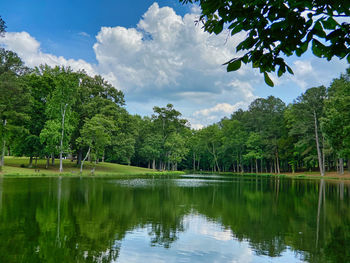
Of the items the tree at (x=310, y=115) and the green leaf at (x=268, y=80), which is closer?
the green leaf at (x=268, y=80)

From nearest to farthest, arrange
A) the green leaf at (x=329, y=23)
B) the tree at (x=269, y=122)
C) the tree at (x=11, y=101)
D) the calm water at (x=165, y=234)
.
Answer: the green leaf at (x=329, y=23), the calm water at (x=165, y=234), the tree at (x=11, y=101), the tree at (x=269, y=122)

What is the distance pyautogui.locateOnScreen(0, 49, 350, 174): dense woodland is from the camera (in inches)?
1571

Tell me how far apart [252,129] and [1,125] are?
62029 mm

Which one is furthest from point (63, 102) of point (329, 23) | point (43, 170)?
point (329, 23)

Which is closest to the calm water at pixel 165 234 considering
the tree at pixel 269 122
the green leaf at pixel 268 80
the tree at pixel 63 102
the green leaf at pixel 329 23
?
the green leaf at pixel 268 80

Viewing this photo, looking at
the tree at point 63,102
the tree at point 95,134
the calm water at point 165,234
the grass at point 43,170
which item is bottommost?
the calm water at point 165,234

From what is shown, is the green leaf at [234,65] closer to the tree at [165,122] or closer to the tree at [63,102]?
the tree at [63,102]

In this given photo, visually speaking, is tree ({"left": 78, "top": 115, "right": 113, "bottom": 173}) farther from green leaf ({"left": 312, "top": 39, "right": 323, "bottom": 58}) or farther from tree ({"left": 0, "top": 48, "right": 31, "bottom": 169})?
green leaf ({"left": 312, "top": 39, "right": 323, "bottom": 58})

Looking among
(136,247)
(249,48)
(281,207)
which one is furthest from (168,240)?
(281,207)

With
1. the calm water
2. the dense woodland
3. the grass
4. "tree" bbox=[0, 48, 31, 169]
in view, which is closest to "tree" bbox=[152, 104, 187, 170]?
the dense woodland

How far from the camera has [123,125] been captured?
5956 centimetres

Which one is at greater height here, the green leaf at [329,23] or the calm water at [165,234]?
the green leaf at [329,23]

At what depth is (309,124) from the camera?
56.7m

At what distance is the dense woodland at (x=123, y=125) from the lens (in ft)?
131
